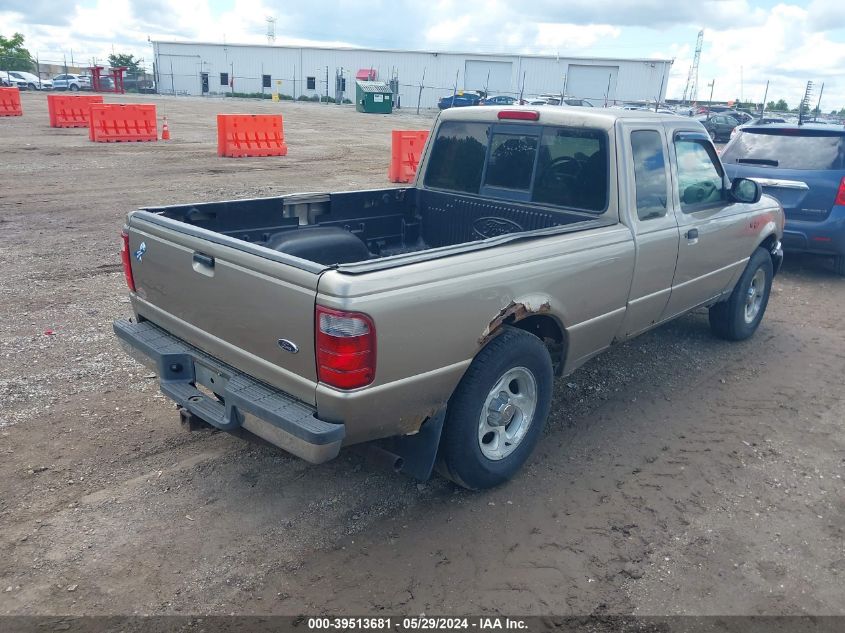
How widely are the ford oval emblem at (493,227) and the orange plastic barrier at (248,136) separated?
47.0 ft

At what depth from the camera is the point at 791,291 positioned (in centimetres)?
839

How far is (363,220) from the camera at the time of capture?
5.24 m

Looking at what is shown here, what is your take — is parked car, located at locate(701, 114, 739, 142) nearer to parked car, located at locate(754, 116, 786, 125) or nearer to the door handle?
parked car, located at locate(754, 116, 786, 125)

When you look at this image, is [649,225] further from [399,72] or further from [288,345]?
[399,72]

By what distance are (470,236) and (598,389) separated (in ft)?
5.09

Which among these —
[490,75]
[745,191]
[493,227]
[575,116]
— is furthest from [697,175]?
[490,75]

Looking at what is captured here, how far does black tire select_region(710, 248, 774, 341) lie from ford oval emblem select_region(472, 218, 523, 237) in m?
2.51

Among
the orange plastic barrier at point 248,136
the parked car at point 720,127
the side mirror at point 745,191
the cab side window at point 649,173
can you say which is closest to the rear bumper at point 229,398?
the cab side window at point 649,173

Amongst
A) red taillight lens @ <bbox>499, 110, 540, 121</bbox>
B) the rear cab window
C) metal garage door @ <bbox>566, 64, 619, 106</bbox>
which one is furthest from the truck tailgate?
metal garage door @ <bbox>566, 64, 619, 106</bbox>

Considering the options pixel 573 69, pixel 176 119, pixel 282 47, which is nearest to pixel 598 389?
pixel 176 119

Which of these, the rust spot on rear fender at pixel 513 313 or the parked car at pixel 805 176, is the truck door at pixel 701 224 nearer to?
the rust spot on rear fender at pixel 513 313

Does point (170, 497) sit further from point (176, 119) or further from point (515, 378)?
point (176, 119)

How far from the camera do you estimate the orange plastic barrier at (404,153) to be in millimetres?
14977

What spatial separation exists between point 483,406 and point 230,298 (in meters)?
1.39
